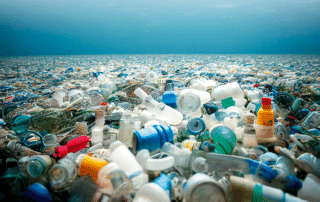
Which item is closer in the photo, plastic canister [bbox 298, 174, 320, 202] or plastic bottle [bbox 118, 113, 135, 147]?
plastic canister [bbox 298, 174, 320, 202]

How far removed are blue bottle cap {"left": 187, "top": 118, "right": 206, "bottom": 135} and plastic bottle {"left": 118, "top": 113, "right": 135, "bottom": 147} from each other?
483mm

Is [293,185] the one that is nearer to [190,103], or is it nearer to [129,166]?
[129,166]

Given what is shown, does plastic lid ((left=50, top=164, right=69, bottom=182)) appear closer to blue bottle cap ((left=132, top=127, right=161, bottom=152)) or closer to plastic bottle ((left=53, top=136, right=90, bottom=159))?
plastic bottle ((left=53, top=136, right=90, bottom=159))

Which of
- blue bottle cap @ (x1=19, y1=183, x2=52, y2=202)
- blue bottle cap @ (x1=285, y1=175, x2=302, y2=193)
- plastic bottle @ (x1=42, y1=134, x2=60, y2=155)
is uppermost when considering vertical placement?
blue bottle cap @ (x1=285, y1=175, x2=302, y2=193)

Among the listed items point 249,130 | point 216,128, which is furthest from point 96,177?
point 249,130

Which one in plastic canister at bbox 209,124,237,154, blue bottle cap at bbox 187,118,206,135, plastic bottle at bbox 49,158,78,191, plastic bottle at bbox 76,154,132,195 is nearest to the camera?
plastic bottle at bbox 76,154,132,195

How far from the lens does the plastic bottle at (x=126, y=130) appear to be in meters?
1.46

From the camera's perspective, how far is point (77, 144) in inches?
55.3

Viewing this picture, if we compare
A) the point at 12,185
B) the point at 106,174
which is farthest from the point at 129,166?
the point at 12,185

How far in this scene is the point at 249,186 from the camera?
84 cm

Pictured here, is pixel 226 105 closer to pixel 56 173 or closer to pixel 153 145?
pixel 153 145

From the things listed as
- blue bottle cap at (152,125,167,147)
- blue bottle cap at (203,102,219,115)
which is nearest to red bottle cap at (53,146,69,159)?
blue bottle cap at (152,125,167,147)

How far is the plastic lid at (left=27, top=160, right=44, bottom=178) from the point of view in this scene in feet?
3.36

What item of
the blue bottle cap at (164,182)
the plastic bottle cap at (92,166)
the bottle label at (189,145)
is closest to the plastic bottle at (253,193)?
the blue bottle cap at (164,182)
